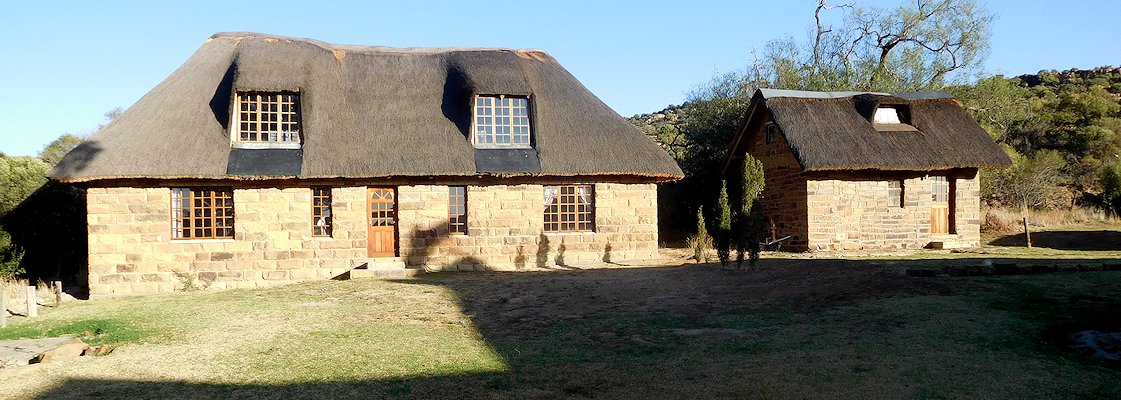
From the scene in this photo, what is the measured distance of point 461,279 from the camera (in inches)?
616

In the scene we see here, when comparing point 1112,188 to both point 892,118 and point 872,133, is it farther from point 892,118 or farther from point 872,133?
point 872,133

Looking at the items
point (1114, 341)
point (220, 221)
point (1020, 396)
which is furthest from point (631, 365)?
point (220, 221)

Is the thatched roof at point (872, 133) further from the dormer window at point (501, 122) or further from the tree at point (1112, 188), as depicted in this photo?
the tree at point (1112, 188)

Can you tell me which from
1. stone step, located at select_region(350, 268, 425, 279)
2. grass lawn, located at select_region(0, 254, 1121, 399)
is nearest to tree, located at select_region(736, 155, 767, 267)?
grass lawn, located at select_region(0, 254, 1121, 399)

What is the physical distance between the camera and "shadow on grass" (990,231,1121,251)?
2009 cm

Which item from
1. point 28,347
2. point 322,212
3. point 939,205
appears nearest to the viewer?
point 28,347

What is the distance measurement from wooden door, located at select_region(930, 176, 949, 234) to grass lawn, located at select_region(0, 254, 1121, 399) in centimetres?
885

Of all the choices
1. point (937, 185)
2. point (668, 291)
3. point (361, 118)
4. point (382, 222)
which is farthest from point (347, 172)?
point (937, 185)

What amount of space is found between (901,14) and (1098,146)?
493 inches

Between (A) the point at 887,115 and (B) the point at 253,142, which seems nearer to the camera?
(B) the point at 253,142

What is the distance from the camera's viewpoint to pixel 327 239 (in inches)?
661

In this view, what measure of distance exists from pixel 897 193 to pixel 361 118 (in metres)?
15.1

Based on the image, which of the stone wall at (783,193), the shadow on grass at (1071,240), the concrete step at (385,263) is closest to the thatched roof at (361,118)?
the concrete step at (385,263)

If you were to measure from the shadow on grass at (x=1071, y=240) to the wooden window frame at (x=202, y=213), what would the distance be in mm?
22301
